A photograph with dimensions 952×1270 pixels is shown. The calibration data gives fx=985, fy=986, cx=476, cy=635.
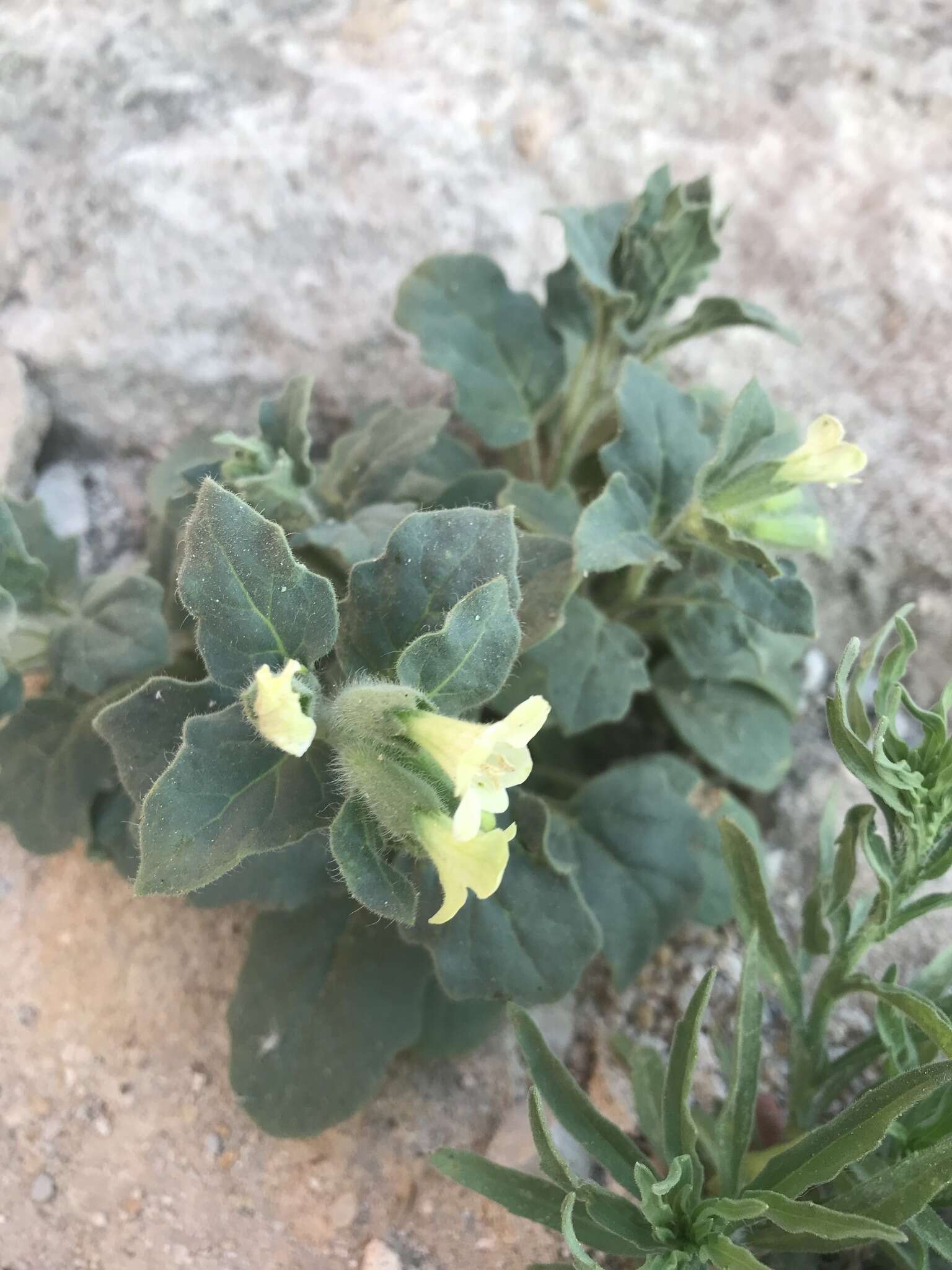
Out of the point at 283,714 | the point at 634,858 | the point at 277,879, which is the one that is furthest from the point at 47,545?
the point at 634,858

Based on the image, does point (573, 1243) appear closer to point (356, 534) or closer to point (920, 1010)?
point (920, 1010)

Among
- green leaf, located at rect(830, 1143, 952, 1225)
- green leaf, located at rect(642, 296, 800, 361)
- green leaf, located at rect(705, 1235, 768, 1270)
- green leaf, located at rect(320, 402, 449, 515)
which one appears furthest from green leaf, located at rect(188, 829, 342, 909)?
green leaf, located at rect(642, 296, 800, 361)

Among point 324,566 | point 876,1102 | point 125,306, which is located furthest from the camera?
point 125,306

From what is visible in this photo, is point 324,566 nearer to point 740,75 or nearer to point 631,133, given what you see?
point 631,133

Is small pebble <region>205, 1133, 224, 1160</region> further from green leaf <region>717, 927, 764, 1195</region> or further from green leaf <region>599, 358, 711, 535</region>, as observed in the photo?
green leaf <region>599, 358, 711, 535</region>

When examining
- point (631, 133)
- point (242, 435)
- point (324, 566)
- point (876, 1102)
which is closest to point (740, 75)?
point (631, 133)

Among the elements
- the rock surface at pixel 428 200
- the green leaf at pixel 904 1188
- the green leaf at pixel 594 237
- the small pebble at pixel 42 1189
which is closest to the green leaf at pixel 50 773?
the rock surface at pixel 428 200
